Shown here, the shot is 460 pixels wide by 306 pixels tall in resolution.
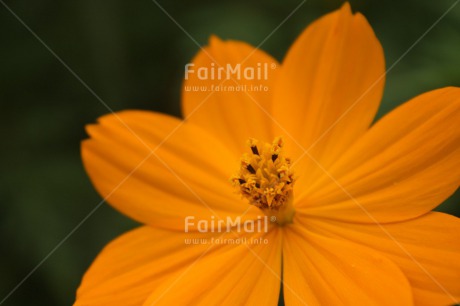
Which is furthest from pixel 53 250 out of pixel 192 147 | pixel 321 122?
pixel 321 122

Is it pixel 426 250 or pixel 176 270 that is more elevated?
pixel 426 250

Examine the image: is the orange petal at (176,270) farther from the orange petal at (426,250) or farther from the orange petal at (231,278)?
the orange petal at (426,250)

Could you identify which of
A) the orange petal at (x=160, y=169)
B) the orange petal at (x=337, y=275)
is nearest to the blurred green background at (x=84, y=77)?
the orange petal at (x=160, y=169)

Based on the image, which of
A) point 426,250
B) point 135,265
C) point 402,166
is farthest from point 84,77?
point 426,250

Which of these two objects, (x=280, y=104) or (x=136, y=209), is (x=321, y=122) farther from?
(x=136, y=209)

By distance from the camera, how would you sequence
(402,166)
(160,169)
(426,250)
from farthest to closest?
(160,169) → (402,166) → (426,250)

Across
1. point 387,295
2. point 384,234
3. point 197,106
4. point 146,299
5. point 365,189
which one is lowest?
point 146,299

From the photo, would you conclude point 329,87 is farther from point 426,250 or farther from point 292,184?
point 426,250
